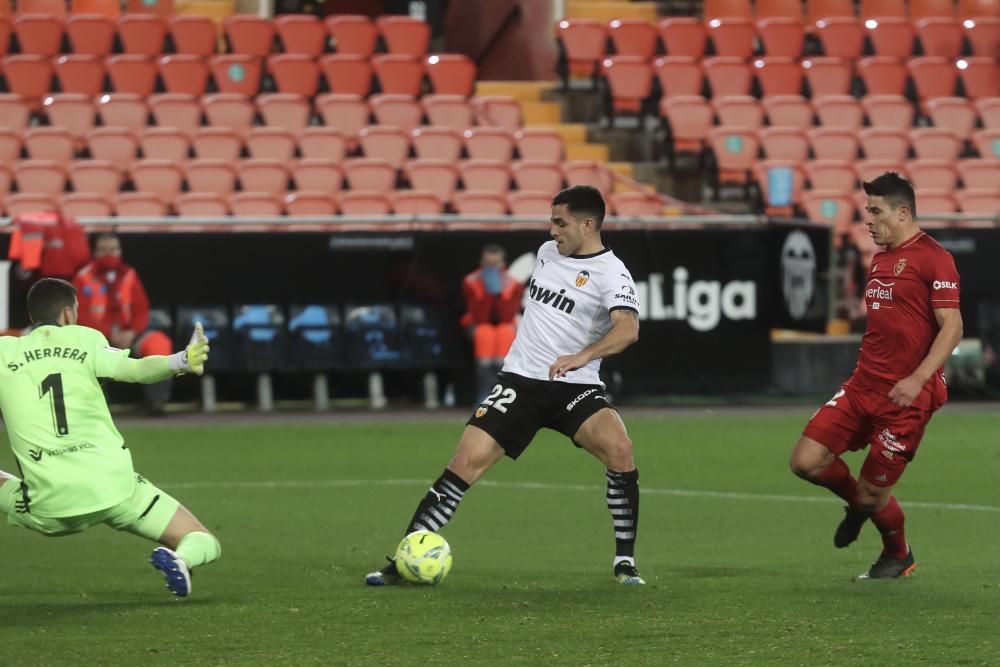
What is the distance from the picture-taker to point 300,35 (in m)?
25.0

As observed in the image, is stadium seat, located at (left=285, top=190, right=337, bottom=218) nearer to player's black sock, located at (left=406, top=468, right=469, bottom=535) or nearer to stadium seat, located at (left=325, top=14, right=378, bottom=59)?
stadium seat, located at (left=325, top=14, right=378, bottom=59)

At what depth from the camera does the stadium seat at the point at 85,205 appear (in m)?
20.3

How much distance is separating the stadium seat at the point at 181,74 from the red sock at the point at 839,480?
16419 millimetres

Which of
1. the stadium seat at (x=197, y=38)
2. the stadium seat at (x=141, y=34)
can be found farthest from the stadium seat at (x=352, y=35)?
the stadium seat at (x=141, y=34)

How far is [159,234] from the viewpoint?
758 inches

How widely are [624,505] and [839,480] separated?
3.46 feet

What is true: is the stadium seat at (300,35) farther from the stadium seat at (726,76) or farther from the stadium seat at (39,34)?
the stadium seat at (726,76)

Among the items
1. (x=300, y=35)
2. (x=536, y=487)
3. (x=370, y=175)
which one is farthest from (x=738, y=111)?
(x=536, y=487)

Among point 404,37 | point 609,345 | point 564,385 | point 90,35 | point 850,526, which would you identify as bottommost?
point 850,526

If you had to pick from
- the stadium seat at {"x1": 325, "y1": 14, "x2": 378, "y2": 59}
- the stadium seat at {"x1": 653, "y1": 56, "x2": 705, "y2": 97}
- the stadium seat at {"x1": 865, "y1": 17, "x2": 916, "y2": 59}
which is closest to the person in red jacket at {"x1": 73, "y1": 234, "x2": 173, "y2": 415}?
the stadium seat at {"x1": 325, "y1": 14, "x2": 378, "y2": 59}

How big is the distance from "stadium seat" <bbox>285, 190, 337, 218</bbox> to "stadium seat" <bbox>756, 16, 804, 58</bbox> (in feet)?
27.5

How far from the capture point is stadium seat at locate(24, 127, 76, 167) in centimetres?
2191

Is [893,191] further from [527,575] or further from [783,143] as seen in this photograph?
[783,143]

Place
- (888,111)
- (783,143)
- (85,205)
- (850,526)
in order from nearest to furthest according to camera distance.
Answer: (850,526) → (85,205) → (783,143) → (888,111)
